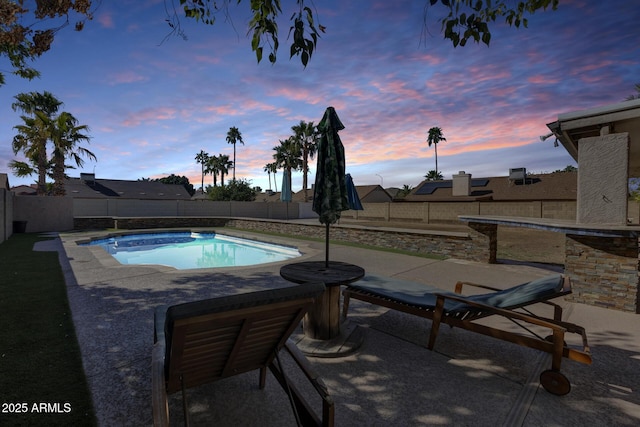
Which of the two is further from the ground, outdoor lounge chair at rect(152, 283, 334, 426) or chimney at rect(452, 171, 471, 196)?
chimney at rect(452, 171, 471, 196)

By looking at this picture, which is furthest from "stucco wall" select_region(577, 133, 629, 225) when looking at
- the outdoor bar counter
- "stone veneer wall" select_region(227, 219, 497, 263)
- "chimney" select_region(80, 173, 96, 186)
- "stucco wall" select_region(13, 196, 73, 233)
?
"chimney" select_region(80, 173, 96, 186)

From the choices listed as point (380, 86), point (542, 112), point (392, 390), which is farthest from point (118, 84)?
point (542, 112)

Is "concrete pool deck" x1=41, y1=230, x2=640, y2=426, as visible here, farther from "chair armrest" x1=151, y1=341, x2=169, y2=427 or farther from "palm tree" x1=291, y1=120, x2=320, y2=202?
"palm tree" x1=291, y1=120, x2=320, y2=202

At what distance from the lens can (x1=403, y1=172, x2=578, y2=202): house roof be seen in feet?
93.0

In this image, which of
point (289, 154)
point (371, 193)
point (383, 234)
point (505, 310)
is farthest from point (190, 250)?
point (371, 193)

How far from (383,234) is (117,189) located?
141ft

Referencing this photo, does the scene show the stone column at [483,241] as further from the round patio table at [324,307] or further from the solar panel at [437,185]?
the solar panel at [437,185]

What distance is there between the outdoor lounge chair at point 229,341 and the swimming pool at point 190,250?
8623 mm

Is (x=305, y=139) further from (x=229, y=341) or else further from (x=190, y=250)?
(x=229, y=341)

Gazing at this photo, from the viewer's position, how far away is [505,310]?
3.19m

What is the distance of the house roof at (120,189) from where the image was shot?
37.1 metres

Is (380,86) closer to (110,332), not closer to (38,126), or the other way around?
(110,332)

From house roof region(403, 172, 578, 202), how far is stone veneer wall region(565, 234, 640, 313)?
26771mm

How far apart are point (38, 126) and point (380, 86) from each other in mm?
25383
